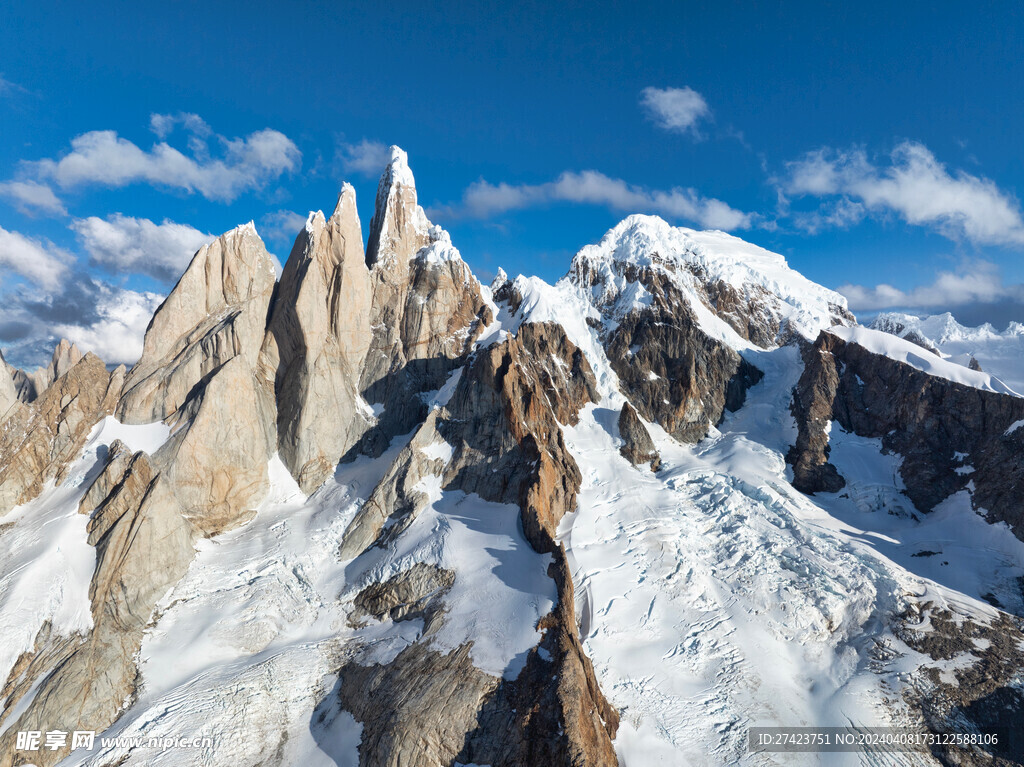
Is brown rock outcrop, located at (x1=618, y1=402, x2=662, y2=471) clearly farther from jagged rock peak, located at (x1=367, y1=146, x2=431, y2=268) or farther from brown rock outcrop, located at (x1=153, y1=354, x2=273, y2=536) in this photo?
brown rock outcrop, located at (x1=153, y1=354, x2=273, y2=536)

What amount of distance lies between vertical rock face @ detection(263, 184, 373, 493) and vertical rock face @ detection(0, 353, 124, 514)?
17.1 m

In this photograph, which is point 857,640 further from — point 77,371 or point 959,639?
point 77,371

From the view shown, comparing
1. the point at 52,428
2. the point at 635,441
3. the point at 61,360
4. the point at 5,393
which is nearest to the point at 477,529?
the point at 635,441

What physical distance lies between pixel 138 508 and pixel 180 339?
25006mm

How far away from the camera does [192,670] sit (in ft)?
121

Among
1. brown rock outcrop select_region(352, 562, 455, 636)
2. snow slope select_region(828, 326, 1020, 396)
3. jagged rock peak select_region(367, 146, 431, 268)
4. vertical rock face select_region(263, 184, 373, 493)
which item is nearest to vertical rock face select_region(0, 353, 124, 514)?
vertical rock face select_region(263, 184, 373, 493)

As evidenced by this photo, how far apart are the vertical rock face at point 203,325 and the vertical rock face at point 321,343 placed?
325 centimetres

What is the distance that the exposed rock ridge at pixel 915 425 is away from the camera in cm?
4888

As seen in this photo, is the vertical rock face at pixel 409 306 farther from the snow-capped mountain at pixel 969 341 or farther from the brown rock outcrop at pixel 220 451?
the snow-capped mountain at pixel 969 341

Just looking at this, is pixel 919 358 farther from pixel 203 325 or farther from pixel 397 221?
pixel 203 325

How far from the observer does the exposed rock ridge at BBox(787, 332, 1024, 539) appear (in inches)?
1924

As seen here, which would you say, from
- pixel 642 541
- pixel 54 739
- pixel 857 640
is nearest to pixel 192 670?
pixel 54 739

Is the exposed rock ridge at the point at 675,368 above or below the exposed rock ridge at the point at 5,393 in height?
above

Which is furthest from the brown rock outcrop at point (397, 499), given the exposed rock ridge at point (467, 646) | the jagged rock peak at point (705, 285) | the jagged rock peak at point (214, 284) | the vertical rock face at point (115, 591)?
the jagged rock peak at point (705, 285)
